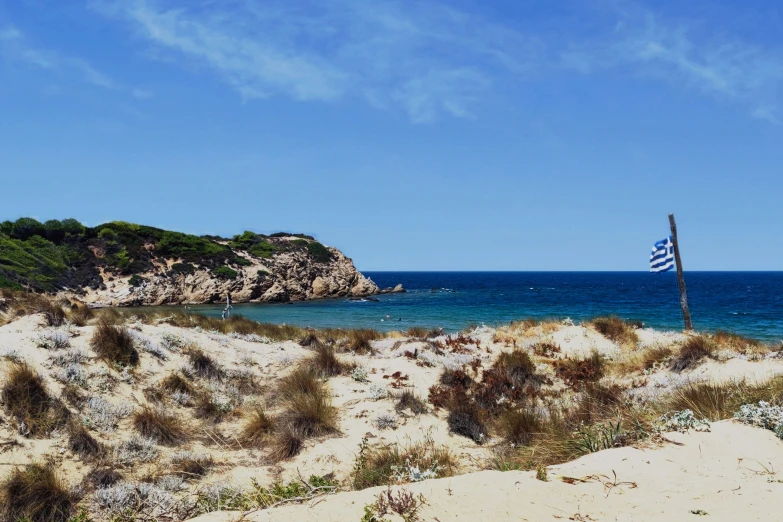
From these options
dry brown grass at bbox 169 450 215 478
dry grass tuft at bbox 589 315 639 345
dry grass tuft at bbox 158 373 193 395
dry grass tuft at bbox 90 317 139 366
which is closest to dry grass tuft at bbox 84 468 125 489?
dry brown grass at bbox 169 450 215 478

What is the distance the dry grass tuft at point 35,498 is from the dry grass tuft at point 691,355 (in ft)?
39.7

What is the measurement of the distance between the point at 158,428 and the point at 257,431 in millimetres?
1577

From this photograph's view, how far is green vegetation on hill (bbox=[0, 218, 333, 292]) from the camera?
42.3 metres

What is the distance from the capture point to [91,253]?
48812mm

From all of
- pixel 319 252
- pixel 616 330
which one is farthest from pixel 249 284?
pixel 616 330

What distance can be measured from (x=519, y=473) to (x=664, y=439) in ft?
5.94

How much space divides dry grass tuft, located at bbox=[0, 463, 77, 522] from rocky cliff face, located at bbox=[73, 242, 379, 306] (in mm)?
42232

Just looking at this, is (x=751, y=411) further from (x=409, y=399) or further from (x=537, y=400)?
(x=409, y=399)

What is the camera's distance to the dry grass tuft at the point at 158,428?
822cm

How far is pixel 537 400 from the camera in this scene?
1045 cm

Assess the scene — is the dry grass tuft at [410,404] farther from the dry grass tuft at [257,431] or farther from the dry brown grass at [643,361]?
the dry brown grass at [643,361]

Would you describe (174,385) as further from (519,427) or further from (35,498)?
(519,427)

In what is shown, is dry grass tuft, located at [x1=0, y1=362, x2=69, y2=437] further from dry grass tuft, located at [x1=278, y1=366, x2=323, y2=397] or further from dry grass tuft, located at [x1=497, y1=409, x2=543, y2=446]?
dry grass tuft, located at [x1=497, y1=409, x2=543, y2=446]

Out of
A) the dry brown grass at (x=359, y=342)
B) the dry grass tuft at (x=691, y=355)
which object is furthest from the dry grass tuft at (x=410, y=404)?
the dry grass tuft at (x=691, y=355)
